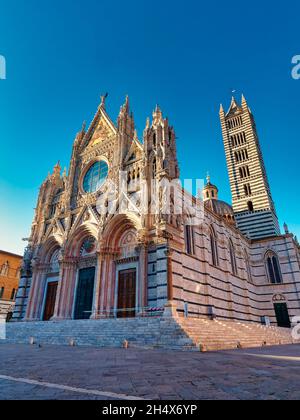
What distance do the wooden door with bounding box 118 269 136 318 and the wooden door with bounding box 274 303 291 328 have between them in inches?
700

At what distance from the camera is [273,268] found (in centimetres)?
2777

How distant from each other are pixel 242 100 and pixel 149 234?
118ft

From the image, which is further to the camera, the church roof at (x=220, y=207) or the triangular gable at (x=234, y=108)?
the triangular gable at (x=234, y=108)

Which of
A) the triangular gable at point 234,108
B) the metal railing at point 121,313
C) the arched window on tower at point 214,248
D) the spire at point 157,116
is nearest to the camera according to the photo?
the metal railing at point 121,313

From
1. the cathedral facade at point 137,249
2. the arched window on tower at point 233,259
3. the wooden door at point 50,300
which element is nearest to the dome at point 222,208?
the cathedral facade at point 137,249

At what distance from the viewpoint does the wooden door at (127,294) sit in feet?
51.4

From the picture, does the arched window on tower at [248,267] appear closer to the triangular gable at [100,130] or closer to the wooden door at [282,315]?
the wooden door at [282,315]

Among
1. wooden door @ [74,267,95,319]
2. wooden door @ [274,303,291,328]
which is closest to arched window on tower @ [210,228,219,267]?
wooden door @ [74,267,95,319]

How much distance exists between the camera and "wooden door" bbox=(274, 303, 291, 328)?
25.3 metres

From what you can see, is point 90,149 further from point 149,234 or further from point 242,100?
point 242,100

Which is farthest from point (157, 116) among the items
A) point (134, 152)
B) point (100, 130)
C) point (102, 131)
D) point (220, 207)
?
point (220, 207)

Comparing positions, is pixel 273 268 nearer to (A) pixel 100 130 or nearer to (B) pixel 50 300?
(B) pixel 50 300

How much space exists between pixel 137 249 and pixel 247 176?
83.8ft

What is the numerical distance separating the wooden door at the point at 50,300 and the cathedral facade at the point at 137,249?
0.08 metres
